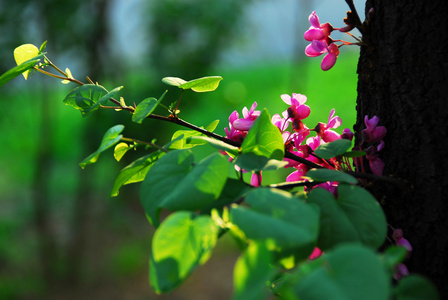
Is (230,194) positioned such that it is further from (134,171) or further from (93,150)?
(93,150)

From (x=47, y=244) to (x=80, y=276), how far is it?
0.31m

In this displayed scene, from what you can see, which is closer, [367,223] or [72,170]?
[367,223]

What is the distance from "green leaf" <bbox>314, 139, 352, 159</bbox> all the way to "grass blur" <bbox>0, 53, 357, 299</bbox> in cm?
254

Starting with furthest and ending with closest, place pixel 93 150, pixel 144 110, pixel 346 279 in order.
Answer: pixel 93 150, pixel 144 110, pixel 346 279

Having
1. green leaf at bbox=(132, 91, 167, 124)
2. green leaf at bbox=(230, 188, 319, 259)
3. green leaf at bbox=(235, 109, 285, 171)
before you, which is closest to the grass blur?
green leaf at bbox=(132, 91, 167, 124)

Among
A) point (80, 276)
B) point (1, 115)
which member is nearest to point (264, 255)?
point (1, 115)

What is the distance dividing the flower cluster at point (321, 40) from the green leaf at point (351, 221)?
0.77 ft

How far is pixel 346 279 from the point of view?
12.6 inches

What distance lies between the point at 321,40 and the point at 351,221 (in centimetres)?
29

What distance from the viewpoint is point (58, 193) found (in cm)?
464

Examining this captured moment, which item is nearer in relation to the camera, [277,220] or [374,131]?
[277,220]

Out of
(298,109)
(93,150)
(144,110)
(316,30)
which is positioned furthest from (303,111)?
(93,150)

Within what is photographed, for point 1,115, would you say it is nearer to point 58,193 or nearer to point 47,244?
point 47,244

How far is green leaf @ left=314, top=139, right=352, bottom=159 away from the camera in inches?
21.2
